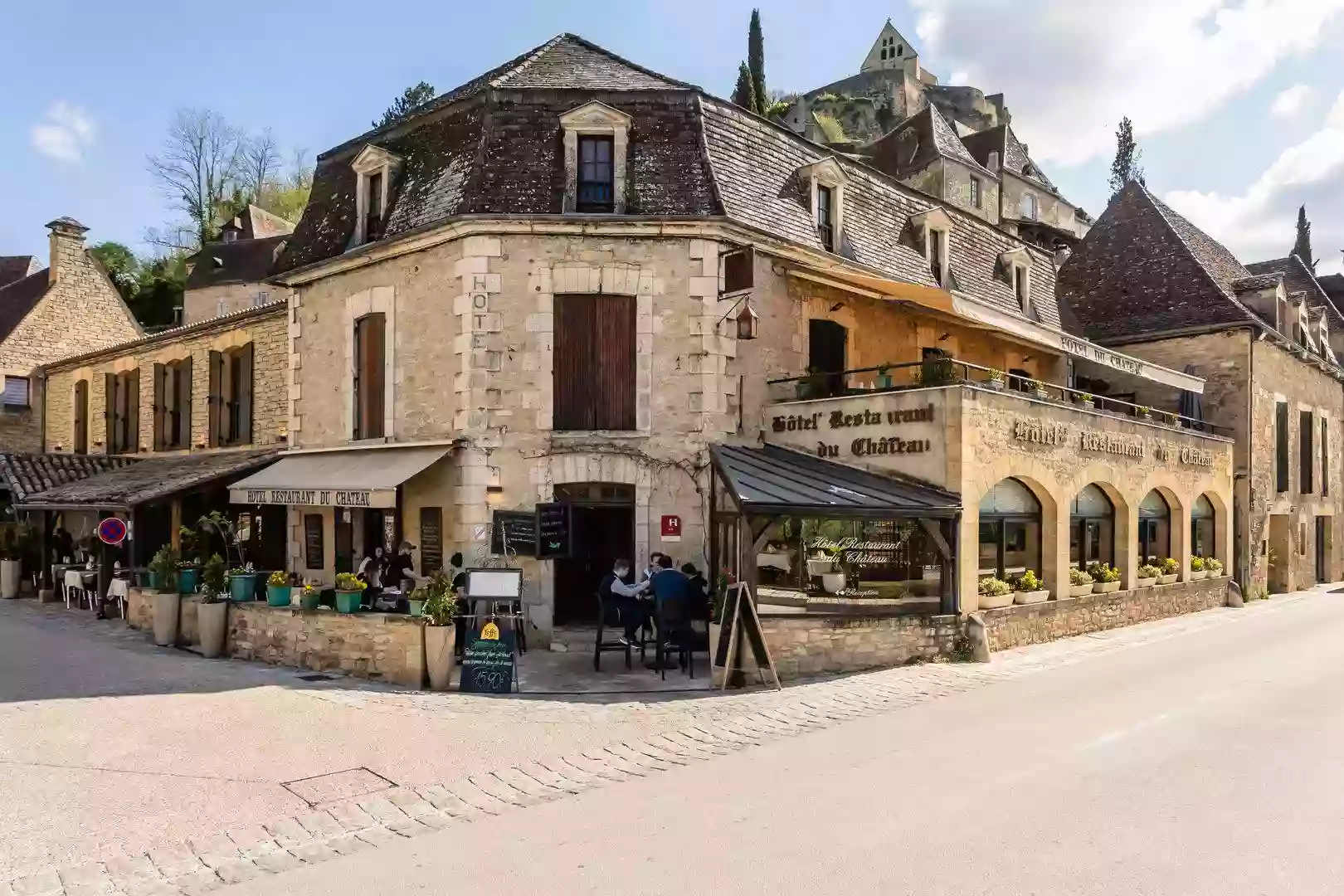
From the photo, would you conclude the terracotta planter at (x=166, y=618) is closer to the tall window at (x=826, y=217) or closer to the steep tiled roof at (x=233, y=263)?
the tall window at (x=826, y=217)

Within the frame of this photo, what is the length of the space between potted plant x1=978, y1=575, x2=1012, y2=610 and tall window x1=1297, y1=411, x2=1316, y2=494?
57.3 feet

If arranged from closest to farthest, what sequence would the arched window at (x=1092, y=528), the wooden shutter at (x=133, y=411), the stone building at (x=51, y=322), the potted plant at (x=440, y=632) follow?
the potted plant at (x=440, y=632) < the arched window at (x=1092, y=528) < the wooden shutter at (x=133, y=411) < the stone building at (x=51, y=322)

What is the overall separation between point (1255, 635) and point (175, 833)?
16.9m

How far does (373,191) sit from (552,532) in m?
7.32

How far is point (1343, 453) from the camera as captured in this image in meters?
30.0

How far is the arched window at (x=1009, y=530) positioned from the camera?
1510 cm

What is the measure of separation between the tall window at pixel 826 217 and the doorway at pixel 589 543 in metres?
5.89

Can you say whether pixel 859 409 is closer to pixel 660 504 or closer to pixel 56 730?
pixel 660 504

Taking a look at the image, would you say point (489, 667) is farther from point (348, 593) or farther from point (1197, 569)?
point (1197, 569)

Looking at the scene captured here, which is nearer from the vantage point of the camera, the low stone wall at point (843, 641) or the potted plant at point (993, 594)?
the low stone wall at point (843, 641)

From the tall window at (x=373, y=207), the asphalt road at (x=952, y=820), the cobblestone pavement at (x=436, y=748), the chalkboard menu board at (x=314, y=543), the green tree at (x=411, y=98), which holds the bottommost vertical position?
the cobblestone pavement at (x=436, y=748)

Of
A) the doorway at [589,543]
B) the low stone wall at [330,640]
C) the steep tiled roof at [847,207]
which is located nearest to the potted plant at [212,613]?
the low stone wall at [330,640]

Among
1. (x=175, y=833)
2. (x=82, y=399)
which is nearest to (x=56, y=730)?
(x=175, y=833)

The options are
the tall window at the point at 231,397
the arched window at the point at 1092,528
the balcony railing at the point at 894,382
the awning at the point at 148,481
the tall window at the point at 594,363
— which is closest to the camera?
the balcony railing at the point at 894,382
